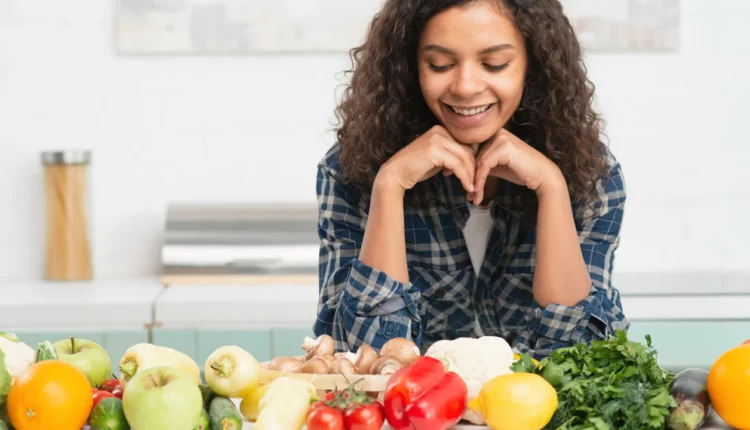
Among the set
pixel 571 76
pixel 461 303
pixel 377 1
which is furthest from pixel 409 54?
pixel 377 1

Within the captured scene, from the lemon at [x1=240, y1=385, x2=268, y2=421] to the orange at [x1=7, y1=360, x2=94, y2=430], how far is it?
0.19 m

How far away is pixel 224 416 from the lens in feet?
3.55

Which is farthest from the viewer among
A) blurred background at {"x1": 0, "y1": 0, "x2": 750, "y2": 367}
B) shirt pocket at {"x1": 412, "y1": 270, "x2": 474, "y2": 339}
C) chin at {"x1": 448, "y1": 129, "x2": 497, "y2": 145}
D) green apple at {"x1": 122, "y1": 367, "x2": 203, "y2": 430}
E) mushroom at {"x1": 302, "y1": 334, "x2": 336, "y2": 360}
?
blurred background at {"x1": 0, "y1": 0, "x2": 750, "y2": 367}

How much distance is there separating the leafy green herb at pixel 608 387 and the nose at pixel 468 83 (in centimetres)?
53

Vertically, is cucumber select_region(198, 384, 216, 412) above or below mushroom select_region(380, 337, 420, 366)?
below

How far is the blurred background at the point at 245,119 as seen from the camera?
10.2 feet

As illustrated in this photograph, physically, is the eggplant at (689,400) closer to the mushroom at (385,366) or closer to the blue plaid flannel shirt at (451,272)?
the mushroom at (385,366)

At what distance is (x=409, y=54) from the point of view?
1710 millimetres

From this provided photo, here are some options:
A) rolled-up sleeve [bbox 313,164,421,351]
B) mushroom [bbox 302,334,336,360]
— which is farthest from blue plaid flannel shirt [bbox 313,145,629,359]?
mushroom [bbox 302,334,336,360]

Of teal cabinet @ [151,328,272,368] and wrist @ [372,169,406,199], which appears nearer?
wrist @ [372,169,406,199]

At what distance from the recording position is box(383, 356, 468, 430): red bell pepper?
3.36 ft

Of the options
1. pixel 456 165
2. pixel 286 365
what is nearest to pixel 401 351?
pixel 286 365

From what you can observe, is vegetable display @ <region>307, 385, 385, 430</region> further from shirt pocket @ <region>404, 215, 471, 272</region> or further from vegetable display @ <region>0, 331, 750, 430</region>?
shirt pocket @ <region>404, 215, 471, 272</region>

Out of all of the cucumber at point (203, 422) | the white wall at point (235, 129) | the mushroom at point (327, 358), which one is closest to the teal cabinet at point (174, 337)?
the white wall at point (235, 129)
